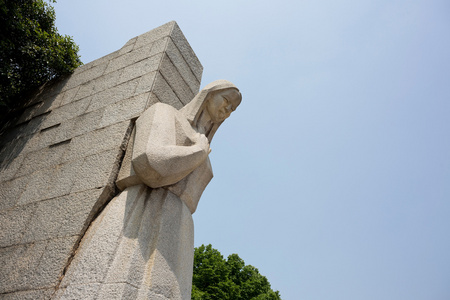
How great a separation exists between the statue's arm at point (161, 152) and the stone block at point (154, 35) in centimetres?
203

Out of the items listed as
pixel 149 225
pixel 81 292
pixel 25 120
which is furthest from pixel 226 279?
pixel 81 292

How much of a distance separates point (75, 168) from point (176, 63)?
2104 mm

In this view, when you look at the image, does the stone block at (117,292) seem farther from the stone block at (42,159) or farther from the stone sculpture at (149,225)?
the stone block at (42,159)

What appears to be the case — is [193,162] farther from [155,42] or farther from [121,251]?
[155,42]

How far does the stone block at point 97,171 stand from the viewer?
323 centimetres

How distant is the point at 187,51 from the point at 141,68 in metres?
1.07

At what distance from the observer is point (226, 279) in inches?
782

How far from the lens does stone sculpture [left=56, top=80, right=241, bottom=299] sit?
2.48m

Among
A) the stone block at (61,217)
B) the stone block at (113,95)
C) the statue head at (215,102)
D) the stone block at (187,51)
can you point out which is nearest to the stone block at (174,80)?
the stone block at (113,95)

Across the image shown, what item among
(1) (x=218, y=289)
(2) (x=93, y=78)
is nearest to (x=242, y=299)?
(1) (x=218, y=289)

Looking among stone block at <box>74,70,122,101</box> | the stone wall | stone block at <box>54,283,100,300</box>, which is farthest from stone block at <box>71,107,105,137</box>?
stone block at <box>54,283,100,300</box>

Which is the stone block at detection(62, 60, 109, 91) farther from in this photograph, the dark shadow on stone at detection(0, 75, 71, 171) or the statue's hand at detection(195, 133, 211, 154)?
the statue's hand at detection(195, 133, 211, 154)

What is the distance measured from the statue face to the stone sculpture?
0.48 m

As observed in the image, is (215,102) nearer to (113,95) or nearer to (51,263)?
(113,95)
